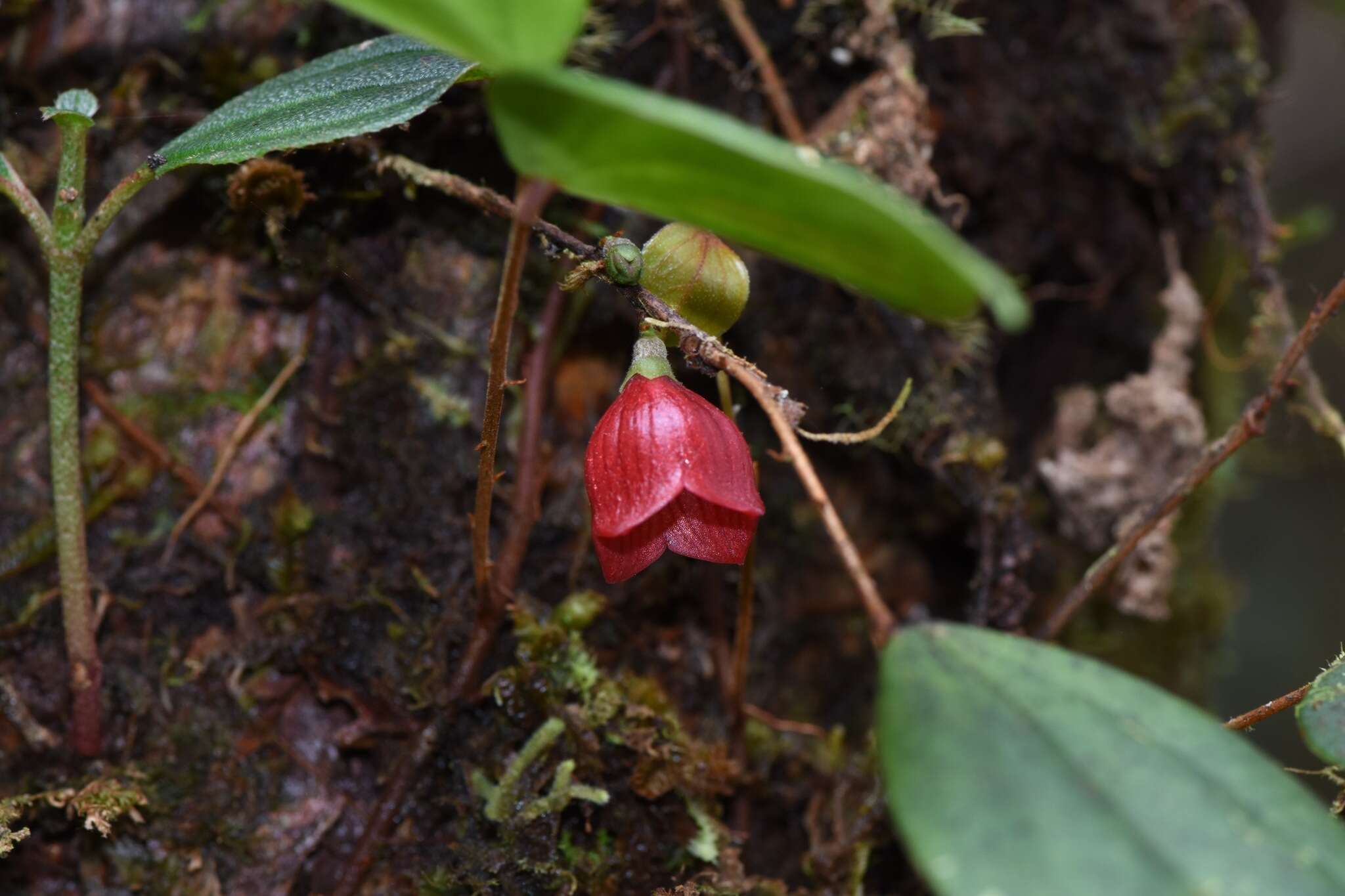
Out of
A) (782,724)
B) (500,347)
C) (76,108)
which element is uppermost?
(76,108)

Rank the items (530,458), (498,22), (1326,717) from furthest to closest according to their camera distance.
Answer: (530,458)
(1326,717)
(498,22)

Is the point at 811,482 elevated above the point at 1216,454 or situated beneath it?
elevated above

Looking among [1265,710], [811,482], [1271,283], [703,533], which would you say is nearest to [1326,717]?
[1265,710]

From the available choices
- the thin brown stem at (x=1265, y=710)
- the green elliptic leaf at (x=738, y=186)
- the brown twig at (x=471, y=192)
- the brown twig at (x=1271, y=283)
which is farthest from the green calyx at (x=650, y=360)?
the brown twig at (x=1271, y=283)

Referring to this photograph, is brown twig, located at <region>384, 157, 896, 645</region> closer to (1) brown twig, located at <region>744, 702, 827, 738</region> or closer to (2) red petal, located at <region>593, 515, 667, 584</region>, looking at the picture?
(2) red petal, located at <region>593, 515, 667, 584</region>

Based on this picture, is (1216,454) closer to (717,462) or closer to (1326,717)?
(1326,717)

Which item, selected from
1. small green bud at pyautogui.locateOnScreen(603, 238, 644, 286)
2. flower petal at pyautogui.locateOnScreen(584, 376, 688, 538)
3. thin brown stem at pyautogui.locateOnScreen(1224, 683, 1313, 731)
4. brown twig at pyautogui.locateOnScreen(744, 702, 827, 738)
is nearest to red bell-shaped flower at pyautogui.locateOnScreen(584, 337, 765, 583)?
flower petal at pyautogui.locateOnScreen(584, 376, 688, 538)
